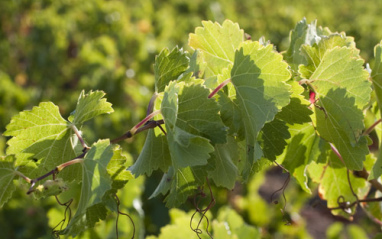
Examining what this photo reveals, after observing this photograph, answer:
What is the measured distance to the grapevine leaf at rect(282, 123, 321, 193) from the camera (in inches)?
57.1

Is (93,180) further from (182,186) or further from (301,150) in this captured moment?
(301,150)

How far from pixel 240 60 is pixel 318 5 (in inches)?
581

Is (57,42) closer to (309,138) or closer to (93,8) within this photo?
(93,8)

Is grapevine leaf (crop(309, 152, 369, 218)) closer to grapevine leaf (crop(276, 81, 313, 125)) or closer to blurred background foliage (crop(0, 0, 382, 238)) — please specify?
grapevine leaf (crop(276, 81, 313, 125))

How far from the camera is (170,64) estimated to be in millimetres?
1228

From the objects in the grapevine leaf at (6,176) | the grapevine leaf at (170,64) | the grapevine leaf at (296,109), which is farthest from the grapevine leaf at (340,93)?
the grapevine leaf at (6,176)

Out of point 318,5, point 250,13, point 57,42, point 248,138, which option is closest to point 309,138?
point 248,138

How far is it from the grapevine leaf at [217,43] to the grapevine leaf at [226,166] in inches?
7.7

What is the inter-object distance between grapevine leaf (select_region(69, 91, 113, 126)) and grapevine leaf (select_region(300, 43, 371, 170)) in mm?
466

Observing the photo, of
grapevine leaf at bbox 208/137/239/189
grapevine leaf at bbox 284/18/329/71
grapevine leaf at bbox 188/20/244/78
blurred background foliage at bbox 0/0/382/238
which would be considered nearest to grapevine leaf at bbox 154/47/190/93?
grapevine leaf at bbox 188/20/244/78

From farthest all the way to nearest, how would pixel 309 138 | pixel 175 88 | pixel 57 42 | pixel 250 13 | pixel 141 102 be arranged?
pixel 250 13 → pixel 57 42 → pixel 141 102 → pixel 309 138 → pixel 175 88

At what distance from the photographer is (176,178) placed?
3.79 ft

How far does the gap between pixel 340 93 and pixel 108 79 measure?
16.4 feet

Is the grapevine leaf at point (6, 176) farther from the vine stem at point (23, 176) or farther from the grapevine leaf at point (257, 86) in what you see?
the grapevine leaf at point (257, 86)
